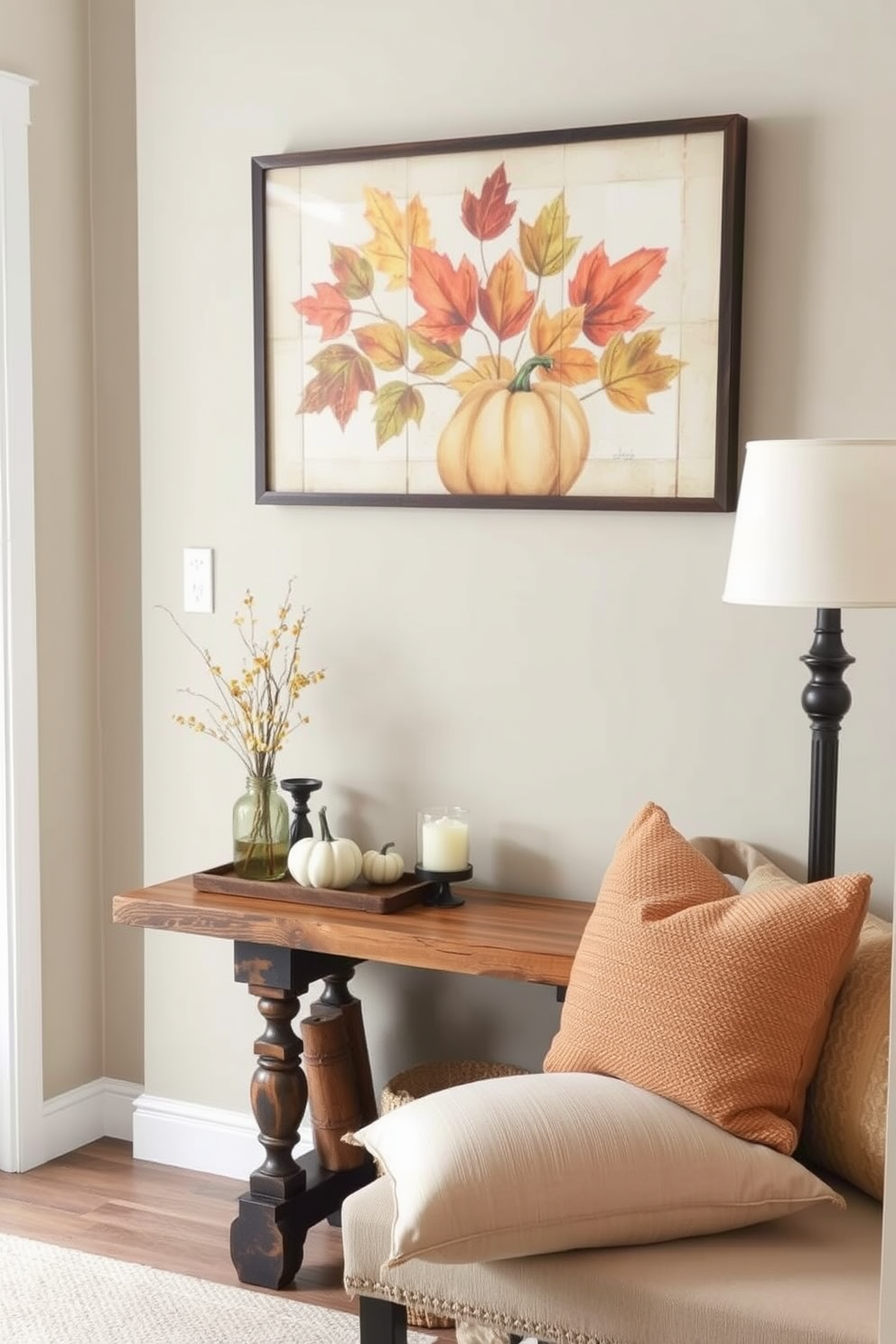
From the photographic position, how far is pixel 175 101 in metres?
3.13

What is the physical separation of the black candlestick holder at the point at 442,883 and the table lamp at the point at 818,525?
810 mm

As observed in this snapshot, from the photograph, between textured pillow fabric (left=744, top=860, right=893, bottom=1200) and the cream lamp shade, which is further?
the cream lamp shade

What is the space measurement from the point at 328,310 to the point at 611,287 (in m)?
0.58

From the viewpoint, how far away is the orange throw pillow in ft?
6.34

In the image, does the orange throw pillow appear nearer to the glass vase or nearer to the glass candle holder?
the glass candle holder

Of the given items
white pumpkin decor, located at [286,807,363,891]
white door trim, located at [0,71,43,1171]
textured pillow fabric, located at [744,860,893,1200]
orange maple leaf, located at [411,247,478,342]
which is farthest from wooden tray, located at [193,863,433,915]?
orange maple leaf, located at [411,247,478,342]

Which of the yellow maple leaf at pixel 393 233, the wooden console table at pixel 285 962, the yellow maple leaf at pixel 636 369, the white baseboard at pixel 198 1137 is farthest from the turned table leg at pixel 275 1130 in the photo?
the yellow maple leaf at pixel 393 233

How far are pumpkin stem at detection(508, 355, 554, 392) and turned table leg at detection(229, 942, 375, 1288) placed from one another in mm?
1081

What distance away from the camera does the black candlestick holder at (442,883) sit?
278 cm

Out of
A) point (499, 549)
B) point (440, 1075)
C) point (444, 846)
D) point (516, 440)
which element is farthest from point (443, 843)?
point (516, 440)

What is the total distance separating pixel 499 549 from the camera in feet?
9.45

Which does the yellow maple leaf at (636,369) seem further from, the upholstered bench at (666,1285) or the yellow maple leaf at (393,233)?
the upholstered bench at (666,1285)

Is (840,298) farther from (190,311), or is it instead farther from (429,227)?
(190,311)

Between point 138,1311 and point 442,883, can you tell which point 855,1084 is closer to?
point 442,883
